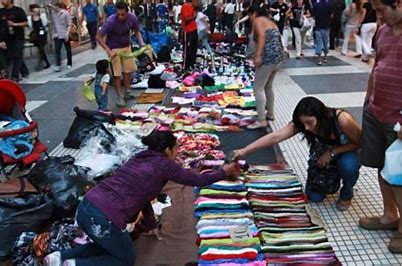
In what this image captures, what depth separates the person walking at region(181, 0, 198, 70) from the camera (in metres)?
10.1

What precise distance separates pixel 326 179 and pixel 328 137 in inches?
13.9

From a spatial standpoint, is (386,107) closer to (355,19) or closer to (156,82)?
(156,82)

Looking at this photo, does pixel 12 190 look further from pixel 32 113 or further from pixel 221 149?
pixel 32 113

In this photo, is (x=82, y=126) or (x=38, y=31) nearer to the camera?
(x=82, y=126)

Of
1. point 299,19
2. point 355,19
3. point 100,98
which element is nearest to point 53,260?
point 100,98

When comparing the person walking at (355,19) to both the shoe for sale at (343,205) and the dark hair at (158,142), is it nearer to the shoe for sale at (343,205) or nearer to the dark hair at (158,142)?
the shoe for sale at (343,205)

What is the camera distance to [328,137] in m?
3.88

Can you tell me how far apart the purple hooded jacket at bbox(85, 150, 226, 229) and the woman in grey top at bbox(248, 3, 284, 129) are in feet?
11.0

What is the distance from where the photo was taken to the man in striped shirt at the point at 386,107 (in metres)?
3.04

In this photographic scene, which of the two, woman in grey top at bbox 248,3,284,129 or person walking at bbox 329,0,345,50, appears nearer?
woman in grey top at bbox 248,3,284,129

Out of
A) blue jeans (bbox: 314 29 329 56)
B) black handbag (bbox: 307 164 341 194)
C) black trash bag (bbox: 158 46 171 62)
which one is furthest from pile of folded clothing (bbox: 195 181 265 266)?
blue jeans (bbox: 314 29 329 56)

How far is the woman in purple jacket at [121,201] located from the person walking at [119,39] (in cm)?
470

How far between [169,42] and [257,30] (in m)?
6.68

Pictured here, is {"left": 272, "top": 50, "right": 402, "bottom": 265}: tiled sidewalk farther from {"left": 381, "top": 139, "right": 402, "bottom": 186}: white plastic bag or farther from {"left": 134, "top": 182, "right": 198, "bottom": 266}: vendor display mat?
{"left": 134, "top": 182, "right": 198, "bottom": 266}: vendor display mat
